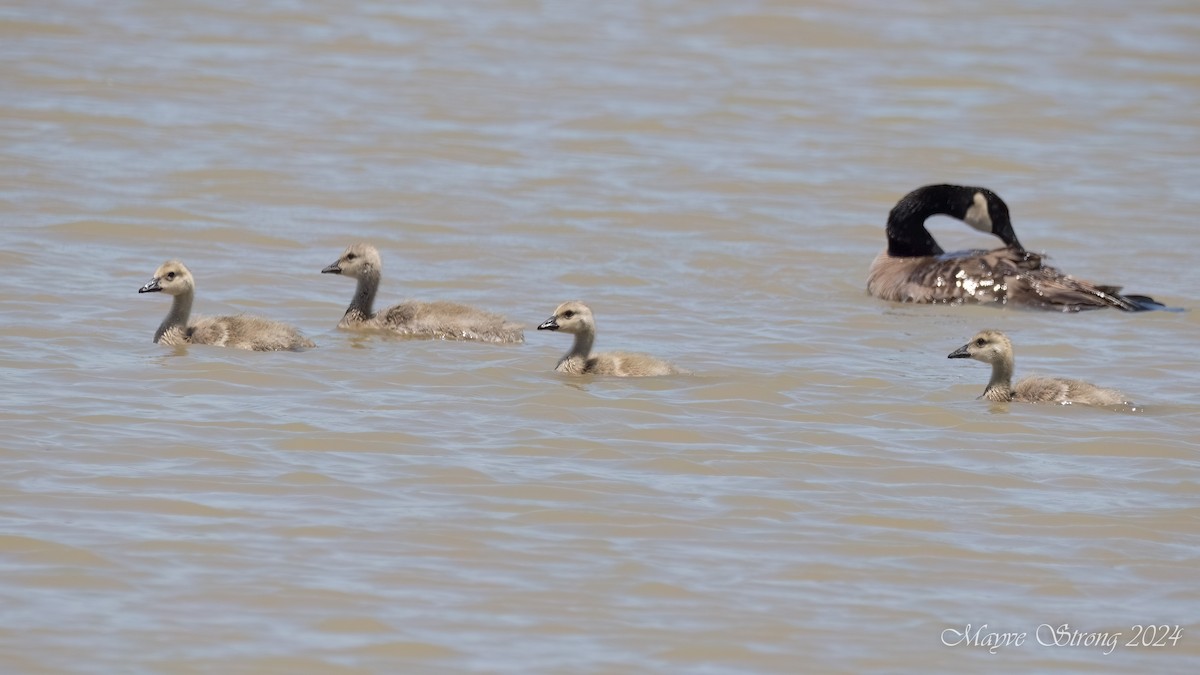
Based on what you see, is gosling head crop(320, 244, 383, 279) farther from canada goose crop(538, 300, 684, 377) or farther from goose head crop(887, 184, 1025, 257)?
goose head crop(887, 184, 1025, 257)

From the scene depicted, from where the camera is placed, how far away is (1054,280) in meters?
13.9

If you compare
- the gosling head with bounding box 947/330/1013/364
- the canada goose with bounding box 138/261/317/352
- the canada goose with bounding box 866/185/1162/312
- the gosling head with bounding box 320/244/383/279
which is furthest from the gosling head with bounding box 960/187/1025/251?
the canada goose with bounding box 138/261/317/352

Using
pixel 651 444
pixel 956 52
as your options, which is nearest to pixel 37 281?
pixel 651 444

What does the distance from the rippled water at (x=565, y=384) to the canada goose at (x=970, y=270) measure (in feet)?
1.01

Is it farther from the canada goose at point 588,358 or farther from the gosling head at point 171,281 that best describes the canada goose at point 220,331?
the canada goose at point 588,358

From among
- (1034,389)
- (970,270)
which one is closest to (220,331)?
(1034,389)

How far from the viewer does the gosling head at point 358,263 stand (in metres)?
12.3

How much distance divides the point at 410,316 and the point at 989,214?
5418 mm

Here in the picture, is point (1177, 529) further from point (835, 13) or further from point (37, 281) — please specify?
point (835, 13)

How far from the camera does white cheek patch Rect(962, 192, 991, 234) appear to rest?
15.3 m

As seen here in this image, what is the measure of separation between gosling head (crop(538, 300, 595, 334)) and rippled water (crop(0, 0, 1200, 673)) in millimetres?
321

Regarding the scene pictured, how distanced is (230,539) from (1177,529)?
3.96 meters

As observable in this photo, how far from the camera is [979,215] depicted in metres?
15.4

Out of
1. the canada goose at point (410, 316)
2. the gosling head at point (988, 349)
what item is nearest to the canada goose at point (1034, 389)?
the gosling head at point (988, 349)
